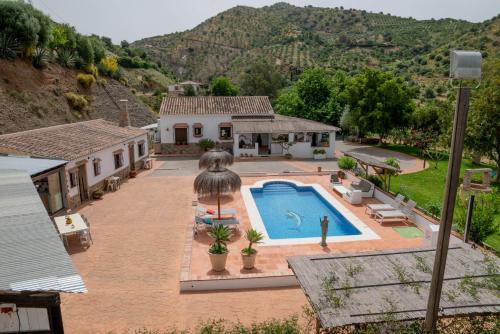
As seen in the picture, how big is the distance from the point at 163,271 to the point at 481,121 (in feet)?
67.9

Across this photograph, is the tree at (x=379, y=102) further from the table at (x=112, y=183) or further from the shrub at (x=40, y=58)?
the shrub at (x=40, y=58)

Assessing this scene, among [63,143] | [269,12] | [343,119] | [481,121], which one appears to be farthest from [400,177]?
[269,12]

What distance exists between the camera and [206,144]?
30.8 m

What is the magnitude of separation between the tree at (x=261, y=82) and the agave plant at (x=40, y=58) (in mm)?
30932

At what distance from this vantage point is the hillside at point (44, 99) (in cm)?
2603

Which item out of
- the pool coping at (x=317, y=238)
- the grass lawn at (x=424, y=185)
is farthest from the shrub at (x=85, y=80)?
the grass lawn at (x=424, y=185)

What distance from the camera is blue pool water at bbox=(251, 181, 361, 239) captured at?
574 inches

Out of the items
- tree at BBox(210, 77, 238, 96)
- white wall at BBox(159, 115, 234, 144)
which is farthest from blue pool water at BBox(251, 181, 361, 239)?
tree at BBox(210, 77, 238, 96)

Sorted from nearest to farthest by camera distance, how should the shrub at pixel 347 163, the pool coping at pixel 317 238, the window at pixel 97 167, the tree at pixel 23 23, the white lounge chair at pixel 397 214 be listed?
the pool coping at pixel 317 238 < the white lounge chair at pixel 397 214 < the window at pixel 97 167 < the shrub at pixel 347 163 < the tree at pixel 23 23

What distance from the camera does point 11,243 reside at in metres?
5.51

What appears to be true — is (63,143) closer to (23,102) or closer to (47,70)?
(23,102)

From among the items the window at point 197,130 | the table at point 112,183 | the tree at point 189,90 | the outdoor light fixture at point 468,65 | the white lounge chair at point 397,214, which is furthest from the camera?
the tree at point 189,90

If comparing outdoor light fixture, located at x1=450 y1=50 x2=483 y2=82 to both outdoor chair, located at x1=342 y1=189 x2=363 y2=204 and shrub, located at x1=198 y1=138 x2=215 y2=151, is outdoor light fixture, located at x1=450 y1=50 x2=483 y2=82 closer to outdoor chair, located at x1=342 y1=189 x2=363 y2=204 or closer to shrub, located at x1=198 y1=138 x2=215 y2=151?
outdoor chair, located at x1=342 y1=189 x2=363 y2=204

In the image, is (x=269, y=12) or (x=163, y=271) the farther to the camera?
(x=269, y=12)
